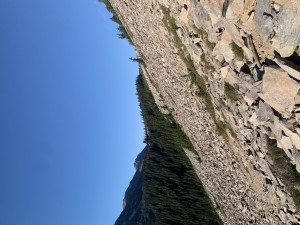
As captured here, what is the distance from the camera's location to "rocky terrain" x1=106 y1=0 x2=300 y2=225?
775 centimetres

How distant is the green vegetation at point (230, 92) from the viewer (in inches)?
415

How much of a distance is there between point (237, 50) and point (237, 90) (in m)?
1.38

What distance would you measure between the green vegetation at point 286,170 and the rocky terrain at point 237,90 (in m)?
0.03

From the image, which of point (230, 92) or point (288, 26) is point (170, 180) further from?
point (288, 26)

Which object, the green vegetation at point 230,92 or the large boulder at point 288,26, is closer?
the large boulder at point 288,26

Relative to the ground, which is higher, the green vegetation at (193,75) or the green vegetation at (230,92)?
the green vegetation at (193,75)

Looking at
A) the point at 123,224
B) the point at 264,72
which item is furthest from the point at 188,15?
the point at 123,224

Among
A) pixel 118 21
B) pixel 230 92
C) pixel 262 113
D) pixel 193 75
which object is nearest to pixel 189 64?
pixel 193 75

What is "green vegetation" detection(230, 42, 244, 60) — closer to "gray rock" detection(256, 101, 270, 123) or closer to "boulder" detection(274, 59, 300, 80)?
"gray rock" detection(256, 101, 270, 123)

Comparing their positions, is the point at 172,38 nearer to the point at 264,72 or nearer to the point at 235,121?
the point at 235,121

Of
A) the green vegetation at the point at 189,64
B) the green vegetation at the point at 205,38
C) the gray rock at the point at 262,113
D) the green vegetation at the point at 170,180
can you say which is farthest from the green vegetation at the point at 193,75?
the green vegetation at the point at 170,180

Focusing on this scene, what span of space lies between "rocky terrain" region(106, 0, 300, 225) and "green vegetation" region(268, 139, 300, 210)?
27mm

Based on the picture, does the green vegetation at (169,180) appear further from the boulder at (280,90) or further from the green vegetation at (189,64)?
the boulder at (280,90)

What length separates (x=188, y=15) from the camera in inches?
463
